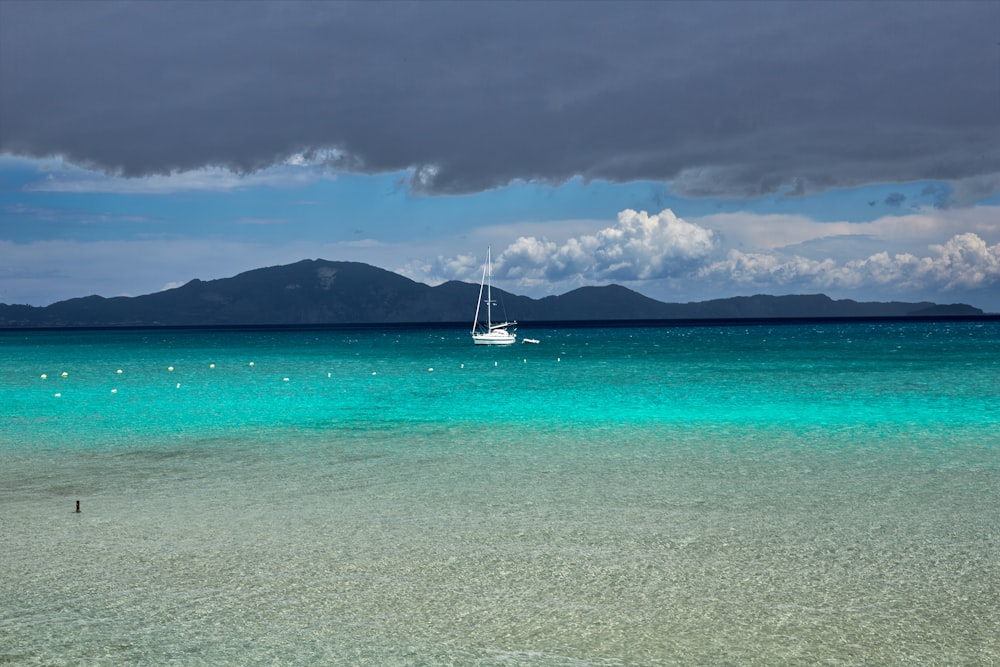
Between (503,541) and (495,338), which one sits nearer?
(503,541)

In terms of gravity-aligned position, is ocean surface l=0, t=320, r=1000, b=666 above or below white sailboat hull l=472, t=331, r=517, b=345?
below

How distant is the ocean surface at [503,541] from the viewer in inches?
393

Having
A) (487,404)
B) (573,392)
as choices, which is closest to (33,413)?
(487,404)

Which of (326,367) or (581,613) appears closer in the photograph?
(581,613)

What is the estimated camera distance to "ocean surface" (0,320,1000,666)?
9.98 meters

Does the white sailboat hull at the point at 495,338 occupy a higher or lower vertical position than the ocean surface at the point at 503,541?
higher

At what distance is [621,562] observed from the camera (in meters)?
13.2

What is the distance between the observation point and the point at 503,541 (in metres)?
14.6

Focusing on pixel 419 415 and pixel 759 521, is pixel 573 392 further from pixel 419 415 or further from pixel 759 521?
pixel 759 521

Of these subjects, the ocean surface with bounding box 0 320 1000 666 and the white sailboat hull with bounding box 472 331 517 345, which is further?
the white sailboat hull with bounding box 472 331 517 345

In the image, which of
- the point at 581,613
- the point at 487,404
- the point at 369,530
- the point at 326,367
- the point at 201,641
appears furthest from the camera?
the point at 326,367

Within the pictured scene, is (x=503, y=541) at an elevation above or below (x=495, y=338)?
below

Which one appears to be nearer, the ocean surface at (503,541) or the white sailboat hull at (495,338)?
the ocean surface at (503,541)

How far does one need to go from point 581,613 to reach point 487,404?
33.7 m
